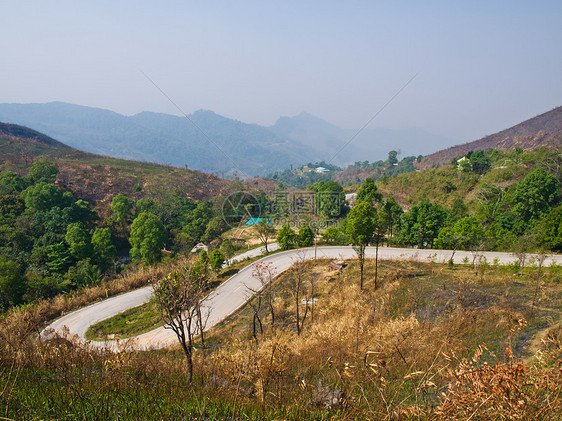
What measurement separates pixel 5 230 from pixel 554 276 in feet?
135

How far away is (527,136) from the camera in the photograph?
5991 cm

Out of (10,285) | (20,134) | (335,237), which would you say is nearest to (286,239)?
(335,237)

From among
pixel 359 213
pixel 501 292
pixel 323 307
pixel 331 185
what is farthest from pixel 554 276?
pixel 331 185

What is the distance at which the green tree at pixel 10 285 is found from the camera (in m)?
17.5

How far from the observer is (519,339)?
648 cm

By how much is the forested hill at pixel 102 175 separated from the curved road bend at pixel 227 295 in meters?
31.8

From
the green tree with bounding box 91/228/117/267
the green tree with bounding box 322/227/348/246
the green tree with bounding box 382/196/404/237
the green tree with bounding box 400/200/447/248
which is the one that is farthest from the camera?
the green tree with bounding box 382/196/404/237

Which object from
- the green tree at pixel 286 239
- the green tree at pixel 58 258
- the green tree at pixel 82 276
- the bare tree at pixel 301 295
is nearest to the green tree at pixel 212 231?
the green tree at pixel 82 276

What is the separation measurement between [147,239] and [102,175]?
1349 inches

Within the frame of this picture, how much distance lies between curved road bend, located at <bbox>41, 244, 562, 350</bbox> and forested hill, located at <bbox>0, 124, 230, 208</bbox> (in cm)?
3176

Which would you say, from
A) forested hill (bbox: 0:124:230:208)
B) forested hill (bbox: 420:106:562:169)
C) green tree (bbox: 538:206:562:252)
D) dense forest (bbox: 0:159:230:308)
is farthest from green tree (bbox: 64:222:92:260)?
forested hill (bbox: 420:106:562:169)

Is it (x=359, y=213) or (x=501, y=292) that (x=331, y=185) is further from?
(x=501, y=292)

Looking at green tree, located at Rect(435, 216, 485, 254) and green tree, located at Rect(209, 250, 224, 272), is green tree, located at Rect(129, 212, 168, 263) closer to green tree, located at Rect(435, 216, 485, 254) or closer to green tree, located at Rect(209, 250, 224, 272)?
green tree, located at Rect(209, 250, 224, 272)

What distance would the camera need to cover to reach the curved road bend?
14484 millimetres
